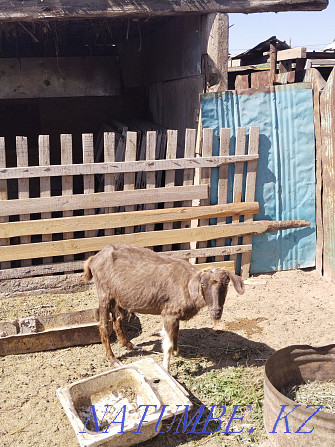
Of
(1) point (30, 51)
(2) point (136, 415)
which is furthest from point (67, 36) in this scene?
(2) point (136, 415)

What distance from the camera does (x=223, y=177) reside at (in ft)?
23.1

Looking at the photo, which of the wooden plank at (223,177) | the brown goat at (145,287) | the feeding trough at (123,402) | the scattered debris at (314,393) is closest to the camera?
the feeding trough at (123,402)

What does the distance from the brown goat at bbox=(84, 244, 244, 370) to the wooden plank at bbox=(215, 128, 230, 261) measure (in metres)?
2.07

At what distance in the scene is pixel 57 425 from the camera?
4262 mm

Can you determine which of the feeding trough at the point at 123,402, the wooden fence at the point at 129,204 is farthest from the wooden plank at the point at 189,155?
the feeding trough at the point at 123,402

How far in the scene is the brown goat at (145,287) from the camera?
16.3 feet

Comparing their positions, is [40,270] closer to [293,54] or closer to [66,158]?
[66,158]

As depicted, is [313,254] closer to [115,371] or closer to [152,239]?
[152,239]

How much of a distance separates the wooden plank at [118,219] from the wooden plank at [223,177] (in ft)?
0.42

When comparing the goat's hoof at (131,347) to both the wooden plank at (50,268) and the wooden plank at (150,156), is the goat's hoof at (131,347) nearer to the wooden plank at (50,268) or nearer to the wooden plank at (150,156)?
the wooden plank at (50,268)

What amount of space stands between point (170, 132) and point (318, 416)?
424cm

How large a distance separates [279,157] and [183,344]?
3.12 m

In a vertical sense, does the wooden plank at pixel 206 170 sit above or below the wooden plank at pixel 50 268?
above

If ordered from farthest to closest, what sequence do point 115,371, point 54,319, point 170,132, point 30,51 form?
1. point 30,51
2. point 170,132
3. point 54,319
4. point 115,371
